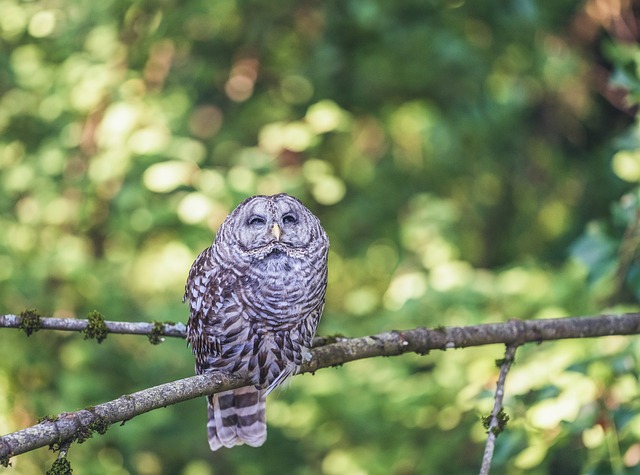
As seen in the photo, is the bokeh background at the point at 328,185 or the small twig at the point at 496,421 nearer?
the small twig at the point at 496,421

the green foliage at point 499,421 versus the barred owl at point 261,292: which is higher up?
the barred owl at point 261,292

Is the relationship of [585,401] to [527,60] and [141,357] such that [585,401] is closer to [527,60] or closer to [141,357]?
[141,357]

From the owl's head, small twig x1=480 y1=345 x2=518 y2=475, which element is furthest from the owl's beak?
small twig x1=480 y1=345 x2=518 y2=475

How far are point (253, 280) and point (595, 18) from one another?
178 inches

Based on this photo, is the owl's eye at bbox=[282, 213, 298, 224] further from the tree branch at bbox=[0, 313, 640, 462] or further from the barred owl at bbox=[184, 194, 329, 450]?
the tree branch at bbox=[0, 313, 640, 462]

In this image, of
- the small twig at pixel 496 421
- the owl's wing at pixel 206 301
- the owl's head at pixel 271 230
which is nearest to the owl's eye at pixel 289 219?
the owl's head at pixel 271 230

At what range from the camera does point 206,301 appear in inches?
121

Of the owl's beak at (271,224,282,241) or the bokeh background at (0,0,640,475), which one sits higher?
the bokeh background at (0,0,640,475)

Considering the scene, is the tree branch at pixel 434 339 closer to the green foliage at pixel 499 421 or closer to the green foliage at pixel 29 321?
the green foliage at pixel 499 421

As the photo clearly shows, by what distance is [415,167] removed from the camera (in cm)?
665

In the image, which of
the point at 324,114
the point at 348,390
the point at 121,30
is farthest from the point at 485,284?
the point at 121,30

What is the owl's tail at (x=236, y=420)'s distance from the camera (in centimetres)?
355

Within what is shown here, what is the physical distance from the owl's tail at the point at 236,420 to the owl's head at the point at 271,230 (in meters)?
0.72

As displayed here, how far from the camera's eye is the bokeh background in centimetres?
485
